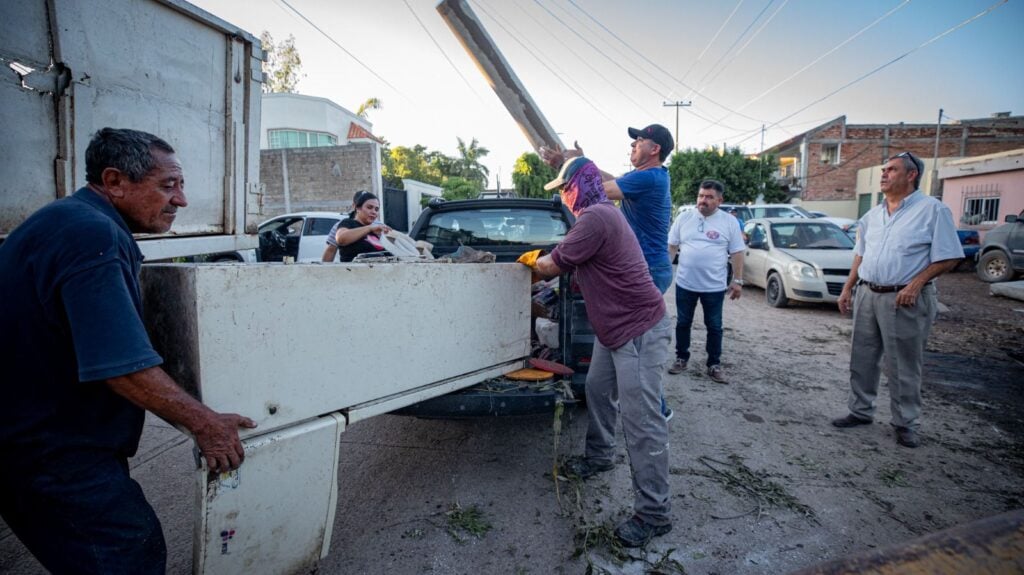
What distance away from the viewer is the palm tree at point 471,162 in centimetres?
3797


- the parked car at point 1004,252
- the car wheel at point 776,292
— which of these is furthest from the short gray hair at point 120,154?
the parked car at point 1004,252

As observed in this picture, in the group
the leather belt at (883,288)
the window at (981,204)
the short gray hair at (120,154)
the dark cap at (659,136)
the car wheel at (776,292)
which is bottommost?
the car wheel at (776,292)

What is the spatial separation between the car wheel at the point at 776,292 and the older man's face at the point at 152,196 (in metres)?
8.70

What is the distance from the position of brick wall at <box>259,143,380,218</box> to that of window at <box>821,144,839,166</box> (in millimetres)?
28992

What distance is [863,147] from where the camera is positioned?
29.5 metres

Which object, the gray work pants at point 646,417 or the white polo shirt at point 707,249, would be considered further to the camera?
the white polo shirt at point 707,249

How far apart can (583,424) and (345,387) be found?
7.12ft

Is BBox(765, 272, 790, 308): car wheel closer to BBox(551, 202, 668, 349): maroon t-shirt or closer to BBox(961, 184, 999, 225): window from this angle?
BBox(551, 202, 668, 349): maroon t-shirt

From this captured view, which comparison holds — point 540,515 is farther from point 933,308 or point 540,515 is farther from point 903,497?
point 933,308

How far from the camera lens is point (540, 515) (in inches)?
97.4

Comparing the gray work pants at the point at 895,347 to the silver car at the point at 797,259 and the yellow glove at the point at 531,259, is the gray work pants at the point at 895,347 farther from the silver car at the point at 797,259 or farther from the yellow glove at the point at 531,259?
the silver car at the point at 797,259

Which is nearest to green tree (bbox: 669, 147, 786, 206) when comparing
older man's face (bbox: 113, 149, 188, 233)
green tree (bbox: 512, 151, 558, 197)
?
green tree (bbox: 512, 151, 558, 197)

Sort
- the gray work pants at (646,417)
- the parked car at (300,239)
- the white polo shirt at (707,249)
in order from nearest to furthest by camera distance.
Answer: the gray work pants at (646,417), the white polo shirt at (707,249), the parked car at (300,239)

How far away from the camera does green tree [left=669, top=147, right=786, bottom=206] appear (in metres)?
26.5
